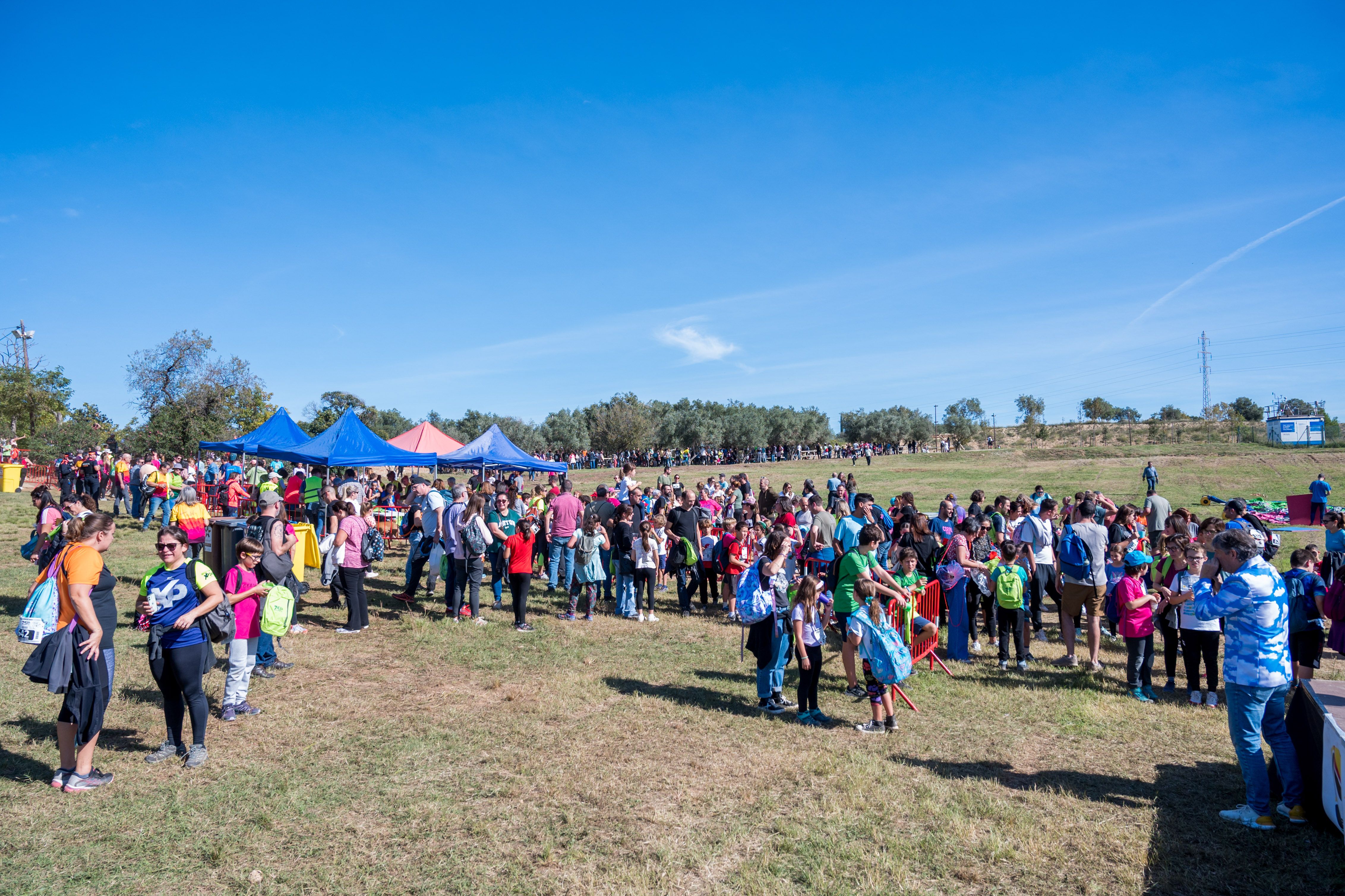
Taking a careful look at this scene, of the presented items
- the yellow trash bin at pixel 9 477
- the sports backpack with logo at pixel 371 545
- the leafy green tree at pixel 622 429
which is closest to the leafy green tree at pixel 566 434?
the leafy green tree at pixel 622 429

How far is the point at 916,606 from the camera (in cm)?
880

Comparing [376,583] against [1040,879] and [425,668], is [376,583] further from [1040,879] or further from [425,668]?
[1040,879]

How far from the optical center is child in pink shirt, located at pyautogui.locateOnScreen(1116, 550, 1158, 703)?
7203 mm

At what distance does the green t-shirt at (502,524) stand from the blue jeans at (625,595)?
1.72m

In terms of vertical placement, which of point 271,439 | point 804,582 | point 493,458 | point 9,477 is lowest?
point 804,582

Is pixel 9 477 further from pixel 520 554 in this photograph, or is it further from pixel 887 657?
pixel 887 657

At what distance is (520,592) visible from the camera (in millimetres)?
9594

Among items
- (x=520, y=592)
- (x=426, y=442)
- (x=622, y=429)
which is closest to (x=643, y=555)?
(x=520, y=592)

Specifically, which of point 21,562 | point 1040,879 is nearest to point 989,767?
point 1040,879

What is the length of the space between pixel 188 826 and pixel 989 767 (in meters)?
5.58

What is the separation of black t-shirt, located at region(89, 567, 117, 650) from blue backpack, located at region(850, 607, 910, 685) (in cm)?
561

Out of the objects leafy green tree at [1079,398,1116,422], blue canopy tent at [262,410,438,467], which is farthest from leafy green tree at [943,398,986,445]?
blue canopy tent at [262,410,438,467]

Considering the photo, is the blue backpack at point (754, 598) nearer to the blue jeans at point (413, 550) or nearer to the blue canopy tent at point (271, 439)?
the blue jeans at point (413, 550)

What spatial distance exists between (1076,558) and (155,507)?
20.6 m
